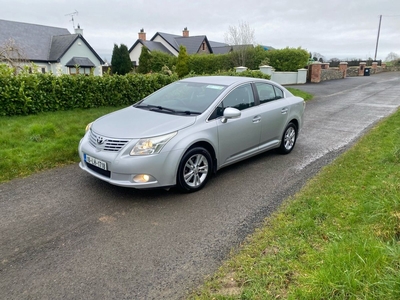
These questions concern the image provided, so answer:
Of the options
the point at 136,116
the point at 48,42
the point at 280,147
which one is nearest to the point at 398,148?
the point at 280,147

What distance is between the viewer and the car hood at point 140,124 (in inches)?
164

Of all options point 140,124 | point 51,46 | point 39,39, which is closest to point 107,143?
Answer: point 140,124

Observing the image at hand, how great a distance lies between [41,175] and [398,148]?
6207 millimetres

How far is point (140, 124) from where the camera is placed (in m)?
4.41

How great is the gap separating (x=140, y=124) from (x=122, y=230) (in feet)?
5.02

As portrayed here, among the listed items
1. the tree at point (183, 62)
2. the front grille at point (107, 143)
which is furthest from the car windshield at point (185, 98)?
the tree at point (183, 62)

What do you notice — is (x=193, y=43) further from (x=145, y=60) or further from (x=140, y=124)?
(x=140, y=124)

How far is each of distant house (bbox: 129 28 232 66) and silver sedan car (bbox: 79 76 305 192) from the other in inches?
1489

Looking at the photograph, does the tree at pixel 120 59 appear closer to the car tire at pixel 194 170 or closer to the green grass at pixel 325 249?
the car tire at pixel 194 170

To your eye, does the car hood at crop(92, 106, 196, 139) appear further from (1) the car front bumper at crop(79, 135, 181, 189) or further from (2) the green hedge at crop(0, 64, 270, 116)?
(2) the green hedge at crop(0, 64, 270, 116)

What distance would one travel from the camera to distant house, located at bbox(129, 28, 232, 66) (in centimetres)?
4250

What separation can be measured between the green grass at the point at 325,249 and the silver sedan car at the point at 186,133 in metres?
1.28

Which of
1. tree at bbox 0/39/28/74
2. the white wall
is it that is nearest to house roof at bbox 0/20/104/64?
the white wall

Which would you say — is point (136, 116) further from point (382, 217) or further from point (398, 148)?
point (398, 148)
